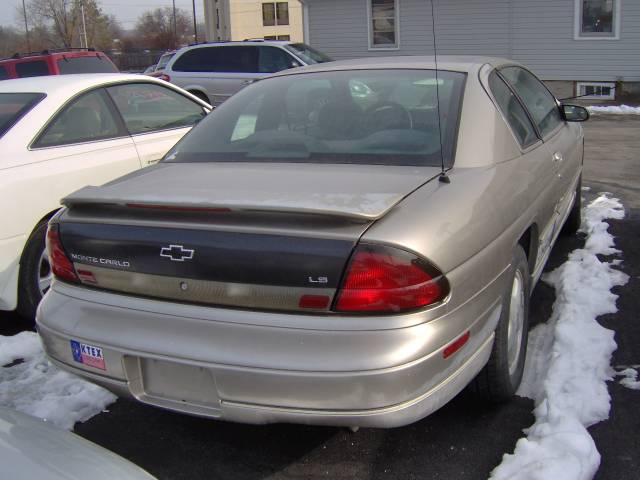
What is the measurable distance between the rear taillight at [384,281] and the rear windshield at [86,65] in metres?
10.6

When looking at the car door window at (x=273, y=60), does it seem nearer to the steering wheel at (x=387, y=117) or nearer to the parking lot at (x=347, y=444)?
the steering wheel at (x=387, y=117)

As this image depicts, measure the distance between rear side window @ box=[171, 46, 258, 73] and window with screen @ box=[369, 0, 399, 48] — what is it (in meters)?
7.45

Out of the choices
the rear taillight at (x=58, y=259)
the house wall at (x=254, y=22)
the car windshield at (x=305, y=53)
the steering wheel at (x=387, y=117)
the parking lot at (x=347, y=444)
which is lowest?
the parking lot at (x=347, y=444)

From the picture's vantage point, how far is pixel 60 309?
9.26ft

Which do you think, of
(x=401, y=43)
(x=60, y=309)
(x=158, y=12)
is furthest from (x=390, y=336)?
(x=158, y=12)

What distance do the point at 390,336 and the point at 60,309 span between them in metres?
1.37

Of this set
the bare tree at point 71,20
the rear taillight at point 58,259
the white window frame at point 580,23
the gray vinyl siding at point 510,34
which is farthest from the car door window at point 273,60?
the bare tree at point 71,20

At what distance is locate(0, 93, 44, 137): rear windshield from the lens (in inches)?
177

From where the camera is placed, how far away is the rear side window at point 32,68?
11.6 m

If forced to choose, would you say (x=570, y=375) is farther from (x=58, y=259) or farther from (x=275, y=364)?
(x=58, y=259)

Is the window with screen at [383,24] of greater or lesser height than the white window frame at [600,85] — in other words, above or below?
above

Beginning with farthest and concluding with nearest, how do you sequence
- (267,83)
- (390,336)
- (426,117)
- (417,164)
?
(267,83) → (426,117) → (417,164) → (390,336)

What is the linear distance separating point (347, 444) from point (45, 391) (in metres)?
1.59

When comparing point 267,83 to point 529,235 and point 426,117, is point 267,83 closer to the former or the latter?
point 426,117
